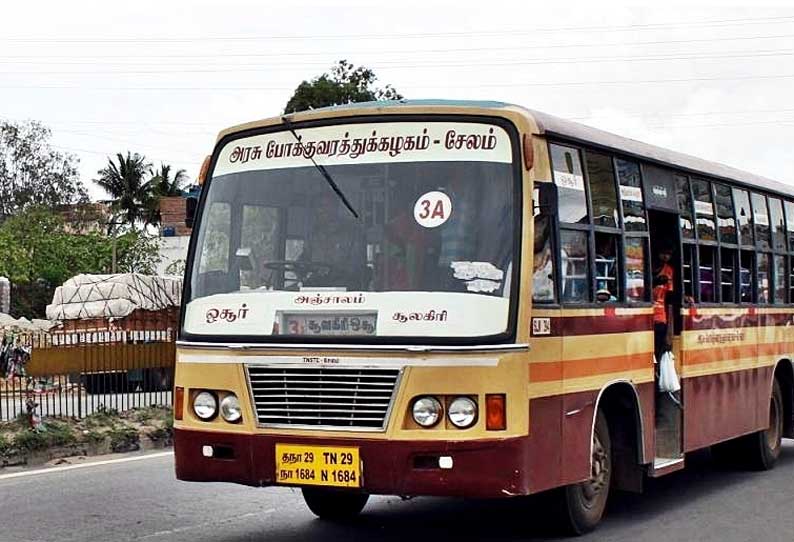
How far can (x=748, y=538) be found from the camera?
8.83 meters

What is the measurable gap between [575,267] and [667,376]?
2068 millimetres

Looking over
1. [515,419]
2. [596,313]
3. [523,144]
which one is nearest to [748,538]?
[596,313]

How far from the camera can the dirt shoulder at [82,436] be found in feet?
43.8

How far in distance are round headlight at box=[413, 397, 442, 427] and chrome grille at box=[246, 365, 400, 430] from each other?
6.5 inches

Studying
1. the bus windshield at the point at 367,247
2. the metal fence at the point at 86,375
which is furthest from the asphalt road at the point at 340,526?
the metal fence at the point at 86,375

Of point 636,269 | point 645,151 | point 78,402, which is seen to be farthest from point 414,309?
point 78,402

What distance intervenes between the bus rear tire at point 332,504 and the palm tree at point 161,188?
65.3 metres

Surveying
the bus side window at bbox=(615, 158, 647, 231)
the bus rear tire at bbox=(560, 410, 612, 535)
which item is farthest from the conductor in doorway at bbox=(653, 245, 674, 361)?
the bus rear tire at bbox=(560, 410, 612, 535)

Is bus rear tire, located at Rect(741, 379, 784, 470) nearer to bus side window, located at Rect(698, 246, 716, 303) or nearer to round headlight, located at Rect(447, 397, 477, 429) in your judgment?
bus side window, located at Rect(698, 246, 716, 303)

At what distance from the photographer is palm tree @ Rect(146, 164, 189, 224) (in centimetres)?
7462

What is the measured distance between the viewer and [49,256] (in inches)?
2219

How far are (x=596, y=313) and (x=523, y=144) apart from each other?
1.51 meters

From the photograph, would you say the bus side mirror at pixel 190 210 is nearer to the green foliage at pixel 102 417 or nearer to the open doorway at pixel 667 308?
the open doorway at pixel 667 308

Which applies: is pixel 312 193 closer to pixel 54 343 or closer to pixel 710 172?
pixel 710 172
